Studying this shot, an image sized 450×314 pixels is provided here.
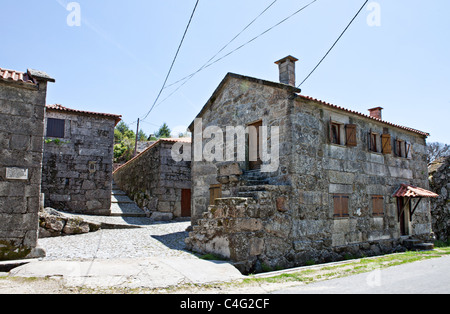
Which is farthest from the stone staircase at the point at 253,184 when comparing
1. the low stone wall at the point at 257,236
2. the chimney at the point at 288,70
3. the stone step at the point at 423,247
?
the stone step at the point at 423,247

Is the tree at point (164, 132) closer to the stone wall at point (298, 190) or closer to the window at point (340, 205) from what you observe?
the stone wall at point (298, 190)

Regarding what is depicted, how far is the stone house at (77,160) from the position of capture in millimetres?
12391

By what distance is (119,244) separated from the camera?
866cm

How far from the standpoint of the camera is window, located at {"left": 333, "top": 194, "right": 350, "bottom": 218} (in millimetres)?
9398

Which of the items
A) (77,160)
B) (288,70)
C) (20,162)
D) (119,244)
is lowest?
(119,244)

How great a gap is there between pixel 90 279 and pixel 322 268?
196 inches

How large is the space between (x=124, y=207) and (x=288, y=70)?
944 cm

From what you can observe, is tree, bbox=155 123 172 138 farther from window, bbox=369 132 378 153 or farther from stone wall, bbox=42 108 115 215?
window, bbox=369 132 378 153

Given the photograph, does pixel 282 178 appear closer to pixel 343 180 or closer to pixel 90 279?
pixel 343 180

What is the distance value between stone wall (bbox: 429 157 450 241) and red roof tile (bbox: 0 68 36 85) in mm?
16423

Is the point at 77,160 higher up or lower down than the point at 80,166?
higher up

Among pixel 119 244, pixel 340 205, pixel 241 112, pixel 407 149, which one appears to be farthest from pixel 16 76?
pixel 407 149

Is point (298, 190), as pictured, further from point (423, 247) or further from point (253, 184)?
point (423, 247)
